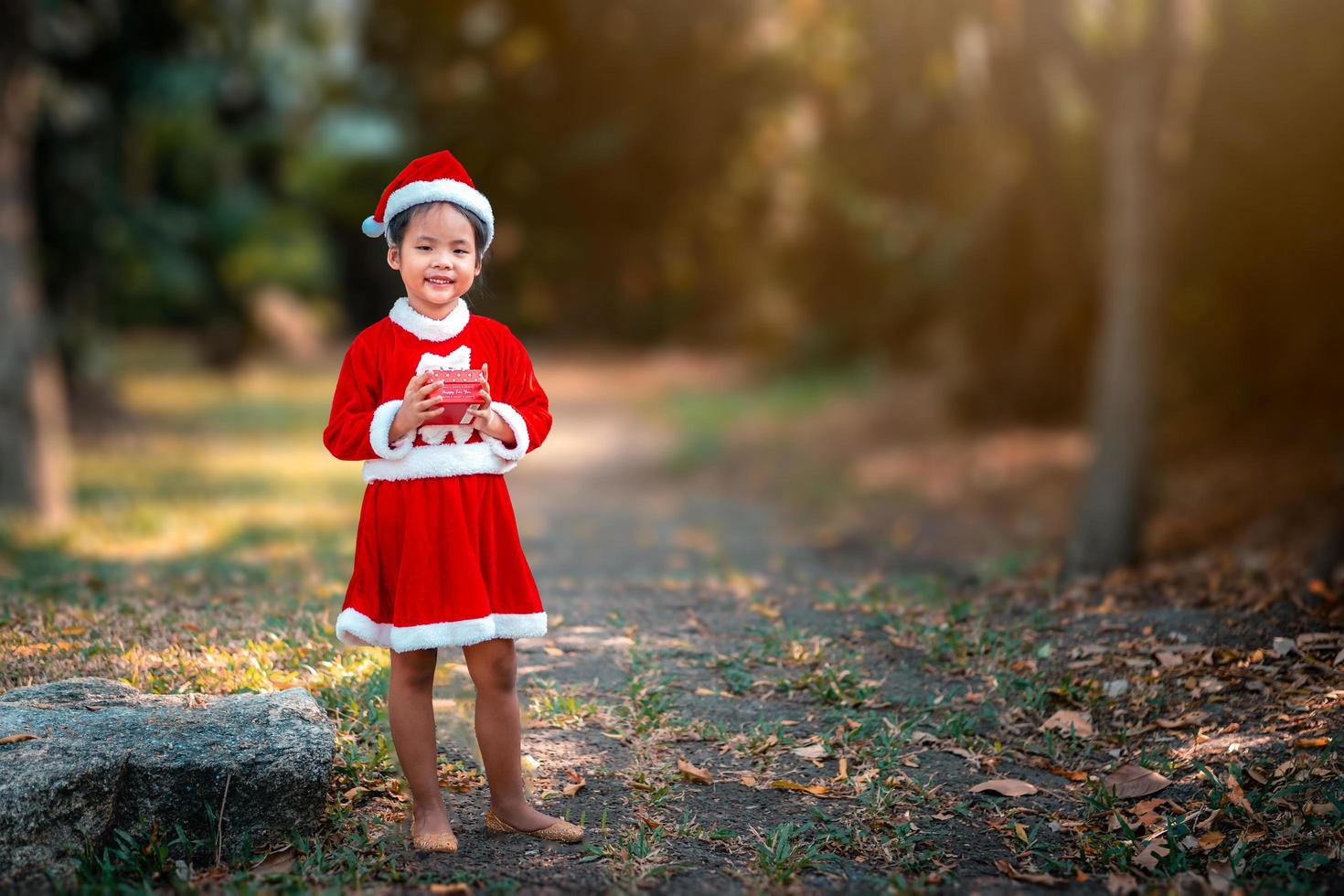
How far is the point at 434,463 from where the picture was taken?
3.51 metres

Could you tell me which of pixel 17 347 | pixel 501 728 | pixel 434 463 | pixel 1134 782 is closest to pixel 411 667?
pixel 501 728

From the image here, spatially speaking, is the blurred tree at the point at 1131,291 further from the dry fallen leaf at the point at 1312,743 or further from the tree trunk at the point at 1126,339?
the dry fallen leaf at the point at 1312,743

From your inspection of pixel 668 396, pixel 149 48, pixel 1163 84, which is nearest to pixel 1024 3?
pixel 1163 84

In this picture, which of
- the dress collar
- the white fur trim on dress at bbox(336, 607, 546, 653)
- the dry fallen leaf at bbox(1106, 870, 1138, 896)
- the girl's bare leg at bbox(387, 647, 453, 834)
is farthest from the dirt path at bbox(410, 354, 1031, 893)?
the dress collar

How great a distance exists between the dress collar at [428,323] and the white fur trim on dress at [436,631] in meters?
0.83

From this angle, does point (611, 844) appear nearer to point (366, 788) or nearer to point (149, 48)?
point (366, 788)

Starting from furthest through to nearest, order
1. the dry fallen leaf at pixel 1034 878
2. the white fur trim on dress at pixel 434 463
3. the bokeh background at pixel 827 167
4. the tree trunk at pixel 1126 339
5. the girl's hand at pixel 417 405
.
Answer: the bokeh background at pixel 827 167 < the tree trunk at pixel 1126 339 < the dry fallen leaf at pixel 1034 878 < the white fur trim on dress at pixel 434 463 < the girl's hand at pixel 417 405

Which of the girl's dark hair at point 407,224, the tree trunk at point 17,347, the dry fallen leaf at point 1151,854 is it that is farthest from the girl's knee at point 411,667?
the tree trunk at point 17,347

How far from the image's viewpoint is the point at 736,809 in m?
4.01

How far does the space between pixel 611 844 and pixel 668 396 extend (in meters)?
18.9

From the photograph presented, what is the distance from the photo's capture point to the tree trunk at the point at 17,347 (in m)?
9.84

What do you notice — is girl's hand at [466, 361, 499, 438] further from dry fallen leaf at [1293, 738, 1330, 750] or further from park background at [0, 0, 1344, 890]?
dry fallen leaf at [1293, 738, 1330, 750]

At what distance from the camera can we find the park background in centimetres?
429

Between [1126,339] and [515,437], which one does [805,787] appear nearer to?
[515,437]
